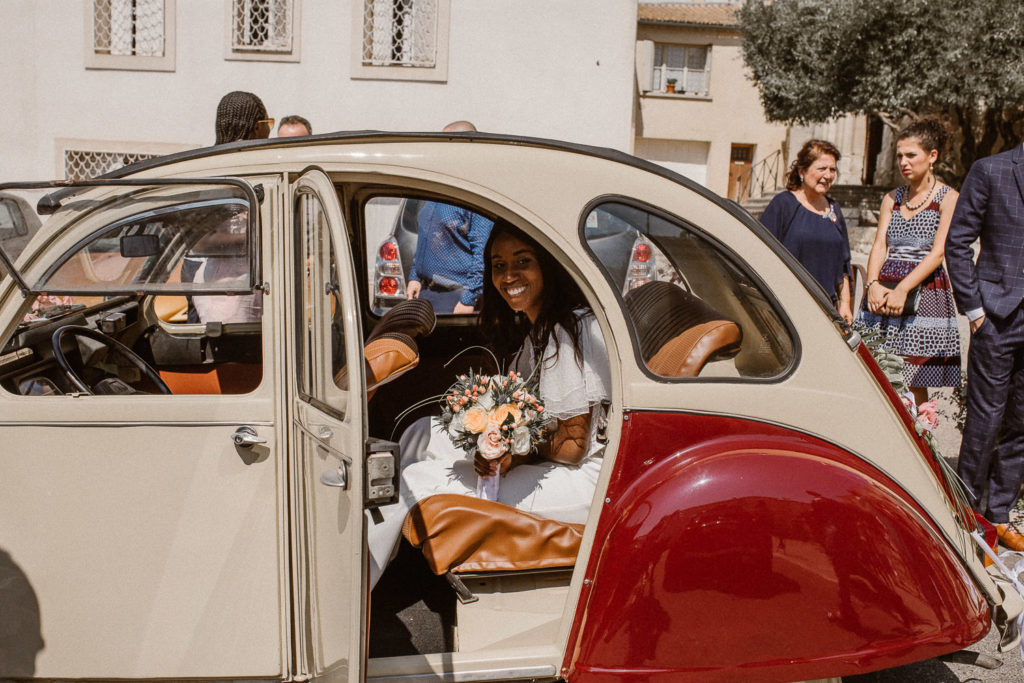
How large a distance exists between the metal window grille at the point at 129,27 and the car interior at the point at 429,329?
9571 mm

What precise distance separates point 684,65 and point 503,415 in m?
30.9

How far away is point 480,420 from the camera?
8.98 feet


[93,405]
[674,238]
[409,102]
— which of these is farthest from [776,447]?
[409,102]

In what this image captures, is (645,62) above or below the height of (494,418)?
above

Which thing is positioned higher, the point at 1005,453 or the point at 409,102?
the point at 409,102

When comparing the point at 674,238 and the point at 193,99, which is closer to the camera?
the point at 674,238

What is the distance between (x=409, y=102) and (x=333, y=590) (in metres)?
10.3

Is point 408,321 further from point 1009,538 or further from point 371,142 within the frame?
point 1009,538

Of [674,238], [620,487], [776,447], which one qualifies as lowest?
[620,487]

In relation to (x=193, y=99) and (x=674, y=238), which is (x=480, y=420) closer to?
(x=674, y=238)

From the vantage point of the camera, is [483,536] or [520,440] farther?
[520,440]

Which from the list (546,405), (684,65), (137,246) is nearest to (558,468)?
(546,405)

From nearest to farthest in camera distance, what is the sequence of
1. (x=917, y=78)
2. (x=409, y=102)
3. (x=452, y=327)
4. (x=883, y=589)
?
1. (x=883, y=589)
2. (x=452, y=327)
3. (x=409, y=102)
4. (x=917, y=78)

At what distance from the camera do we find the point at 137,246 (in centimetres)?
228
